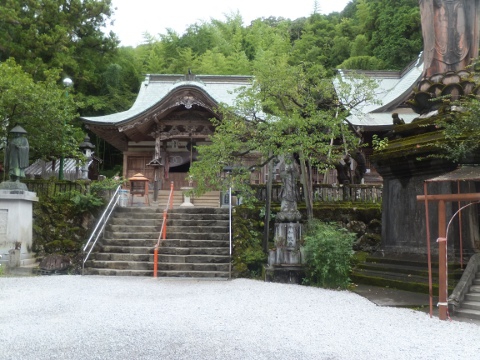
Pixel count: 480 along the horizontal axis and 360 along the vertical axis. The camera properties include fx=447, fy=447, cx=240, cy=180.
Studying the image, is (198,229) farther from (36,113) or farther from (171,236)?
(36,113)

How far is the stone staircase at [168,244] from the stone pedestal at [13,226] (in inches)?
68.6

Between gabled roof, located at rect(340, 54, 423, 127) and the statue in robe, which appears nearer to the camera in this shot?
the statue in robe

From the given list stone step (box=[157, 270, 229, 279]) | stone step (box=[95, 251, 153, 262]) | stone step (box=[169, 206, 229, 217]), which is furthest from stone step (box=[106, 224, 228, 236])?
stone step (box=[157, 270, 229, 279])

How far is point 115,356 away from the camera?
Answer: 4039mm

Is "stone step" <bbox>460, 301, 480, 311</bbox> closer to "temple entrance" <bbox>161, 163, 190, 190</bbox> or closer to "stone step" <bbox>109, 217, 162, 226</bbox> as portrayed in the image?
"stone step" <bbox>109, 217, 162, 226</bbox>

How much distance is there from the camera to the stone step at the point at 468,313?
577 cm

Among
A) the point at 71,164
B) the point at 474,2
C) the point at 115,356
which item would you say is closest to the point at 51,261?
the point at 115,356

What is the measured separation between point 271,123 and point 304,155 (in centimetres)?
101

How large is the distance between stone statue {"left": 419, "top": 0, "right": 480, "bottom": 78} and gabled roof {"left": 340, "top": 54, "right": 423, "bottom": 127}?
12.7 ft

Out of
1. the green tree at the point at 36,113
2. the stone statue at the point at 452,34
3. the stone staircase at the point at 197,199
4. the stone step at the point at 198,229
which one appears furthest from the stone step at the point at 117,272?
the stone statue at the point at 452,34

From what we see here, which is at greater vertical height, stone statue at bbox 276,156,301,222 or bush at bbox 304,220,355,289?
stone statue at bbox 276,156,301,222

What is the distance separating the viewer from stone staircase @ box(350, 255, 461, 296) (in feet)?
24.1

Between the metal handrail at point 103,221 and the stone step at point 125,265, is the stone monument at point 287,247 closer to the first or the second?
the stone step at point 125,265

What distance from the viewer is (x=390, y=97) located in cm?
2031
